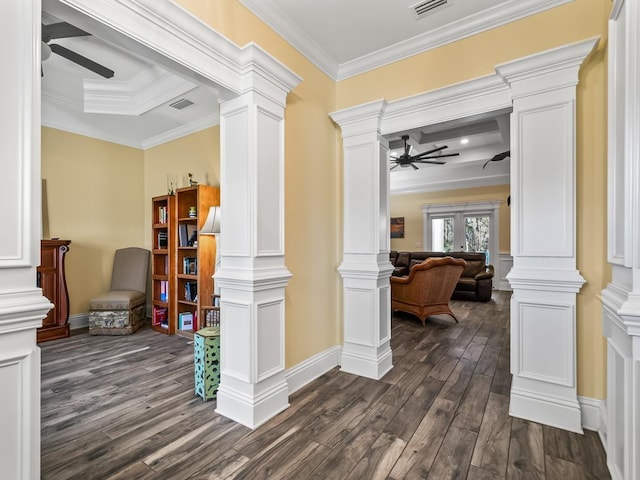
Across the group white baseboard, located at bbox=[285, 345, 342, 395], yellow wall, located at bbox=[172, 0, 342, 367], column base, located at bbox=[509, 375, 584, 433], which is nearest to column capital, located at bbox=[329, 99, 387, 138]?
yellow wall, located at bbox=[172, 0, 342, 367]

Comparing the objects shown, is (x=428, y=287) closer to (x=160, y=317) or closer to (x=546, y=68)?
(x=546, y=68)

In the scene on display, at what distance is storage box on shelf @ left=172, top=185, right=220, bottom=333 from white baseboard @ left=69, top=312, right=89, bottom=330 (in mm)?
1397

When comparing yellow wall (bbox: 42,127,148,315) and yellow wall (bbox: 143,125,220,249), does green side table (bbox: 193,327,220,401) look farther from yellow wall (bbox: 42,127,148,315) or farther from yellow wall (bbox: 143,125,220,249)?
Answer: yellow wall (bbox: 42,127,148,315)

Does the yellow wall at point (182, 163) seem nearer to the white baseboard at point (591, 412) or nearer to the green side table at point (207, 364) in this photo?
the green side table at point (207, 364)

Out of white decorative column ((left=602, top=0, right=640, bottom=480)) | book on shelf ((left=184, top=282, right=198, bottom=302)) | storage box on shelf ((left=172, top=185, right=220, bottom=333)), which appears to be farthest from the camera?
book on shelf ((left=184, top=282, right=198, bottom=302))

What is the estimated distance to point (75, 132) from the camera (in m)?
4.27

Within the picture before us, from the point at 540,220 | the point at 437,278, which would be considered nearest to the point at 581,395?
the point at 540,220

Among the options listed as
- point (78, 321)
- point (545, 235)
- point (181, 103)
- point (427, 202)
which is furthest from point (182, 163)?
point (427, 202)

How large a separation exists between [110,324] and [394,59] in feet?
14.9

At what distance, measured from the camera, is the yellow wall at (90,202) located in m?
4.12

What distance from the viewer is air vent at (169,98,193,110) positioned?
144 inches

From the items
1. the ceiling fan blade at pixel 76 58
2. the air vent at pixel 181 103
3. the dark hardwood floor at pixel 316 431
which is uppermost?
the air vent at pixel 181 103

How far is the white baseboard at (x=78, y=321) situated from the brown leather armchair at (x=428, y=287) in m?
4.52

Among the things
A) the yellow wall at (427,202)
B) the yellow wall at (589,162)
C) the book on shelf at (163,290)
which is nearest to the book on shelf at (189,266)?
the book on shelf at (163,290)
